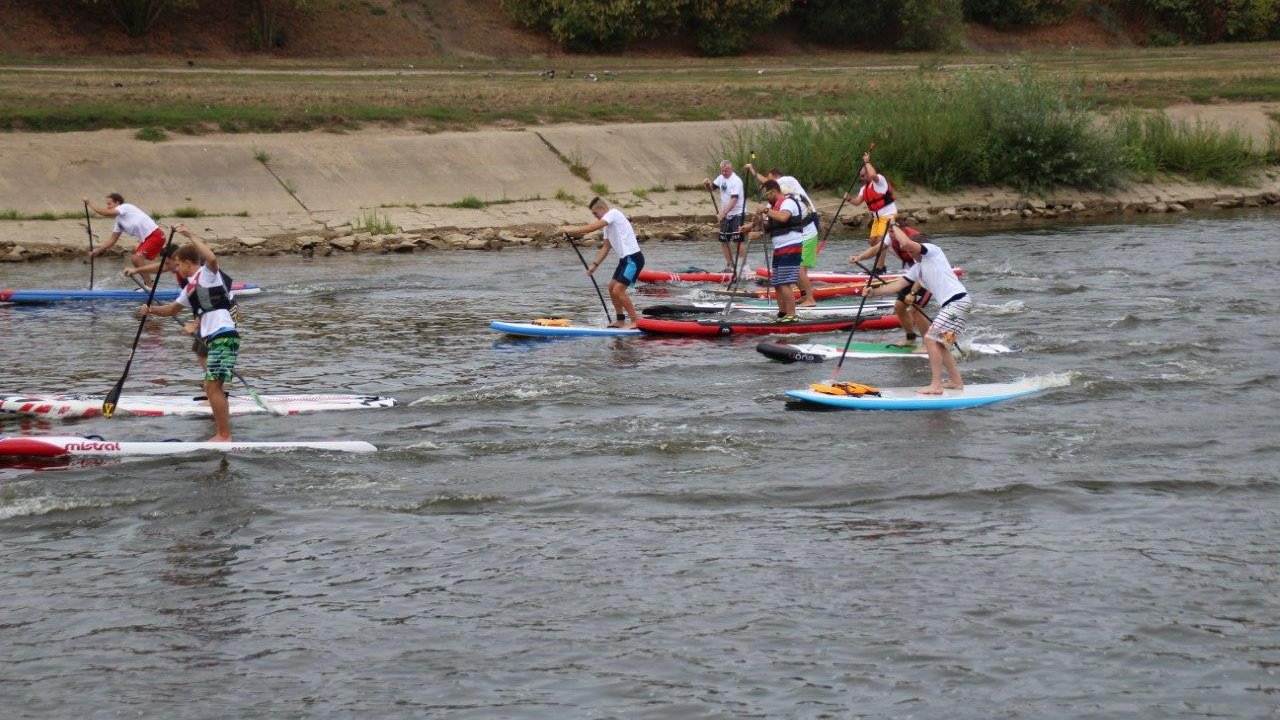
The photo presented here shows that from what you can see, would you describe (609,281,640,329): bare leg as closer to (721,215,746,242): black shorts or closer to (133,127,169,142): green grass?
(721,215,746,242): black shorts

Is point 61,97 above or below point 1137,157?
above

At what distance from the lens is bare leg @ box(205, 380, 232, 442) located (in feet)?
45.6

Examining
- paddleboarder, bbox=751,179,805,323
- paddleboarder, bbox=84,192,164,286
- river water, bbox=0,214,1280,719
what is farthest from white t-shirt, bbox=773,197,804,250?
paddleboarder, bbox=84,192,164,286

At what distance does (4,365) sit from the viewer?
1881 centimetres

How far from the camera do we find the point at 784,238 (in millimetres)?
20375

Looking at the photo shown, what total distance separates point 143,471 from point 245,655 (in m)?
4.48

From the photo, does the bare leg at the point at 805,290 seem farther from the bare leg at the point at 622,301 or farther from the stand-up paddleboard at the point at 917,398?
the stand-up paddleboard at the point at 917,398

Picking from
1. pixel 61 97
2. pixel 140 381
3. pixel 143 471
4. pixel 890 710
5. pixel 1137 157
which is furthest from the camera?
pixel 1137 157

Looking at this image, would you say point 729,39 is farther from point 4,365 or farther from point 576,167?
point 4,365

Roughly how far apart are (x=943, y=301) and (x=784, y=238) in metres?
5.02

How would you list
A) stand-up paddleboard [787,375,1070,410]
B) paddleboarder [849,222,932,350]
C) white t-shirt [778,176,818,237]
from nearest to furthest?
stand-up paddleboard [787,375,1070,410] < paddleboarder [849,222,932,350] < white t-shirt [778,176,818,237]

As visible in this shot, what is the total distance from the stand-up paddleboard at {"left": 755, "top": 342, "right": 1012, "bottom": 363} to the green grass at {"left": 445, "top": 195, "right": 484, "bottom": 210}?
15082 mm

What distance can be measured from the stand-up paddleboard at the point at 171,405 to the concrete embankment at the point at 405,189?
13.8 metres

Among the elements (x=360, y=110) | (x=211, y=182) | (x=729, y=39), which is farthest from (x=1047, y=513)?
(x=729, y=39)
